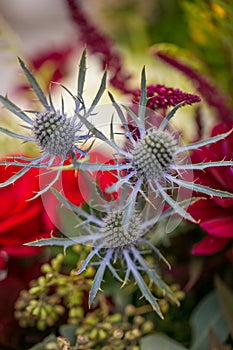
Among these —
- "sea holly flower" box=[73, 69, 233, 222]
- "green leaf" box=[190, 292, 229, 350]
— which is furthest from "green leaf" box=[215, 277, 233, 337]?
"sea holly flower" box=[73, 69, 233, 222]

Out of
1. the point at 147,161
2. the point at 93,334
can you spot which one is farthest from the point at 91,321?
the point at 147,161

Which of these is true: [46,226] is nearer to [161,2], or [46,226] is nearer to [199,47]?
[199,47]

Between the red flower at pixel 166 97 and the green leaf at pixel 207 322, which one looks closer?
the red flower at pixel 166 97

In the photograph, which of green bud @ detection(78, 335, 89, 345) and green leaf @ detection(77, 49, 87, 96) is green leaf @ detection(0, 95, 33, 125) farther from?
green bud @ detection(78, 335, 89, 345)

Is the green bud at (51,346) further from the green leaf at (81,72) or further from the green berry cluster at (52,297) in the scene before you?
the green leaf at (81,72)

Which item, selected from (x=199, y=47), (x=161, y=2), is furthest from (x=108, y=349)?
(x=161, y=2)

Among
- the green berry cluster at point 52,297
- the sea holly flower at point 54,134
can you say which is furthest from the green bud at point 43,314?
the sea holly flower at point 54,134
